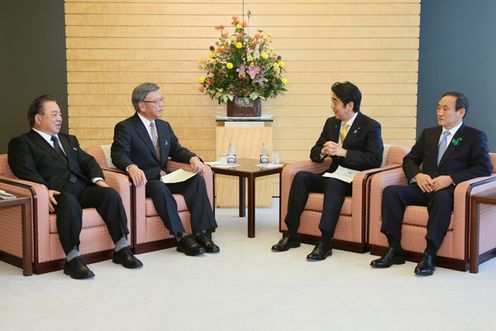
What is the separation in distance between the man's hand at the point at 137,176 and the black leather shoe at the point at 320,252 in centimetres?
149

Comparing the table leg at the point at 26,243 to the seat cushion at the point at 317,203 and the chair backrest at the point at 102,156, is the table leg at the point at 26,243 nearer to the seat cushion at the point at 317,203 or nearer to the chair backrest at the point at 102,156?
the chair backrest at the point at 102,156

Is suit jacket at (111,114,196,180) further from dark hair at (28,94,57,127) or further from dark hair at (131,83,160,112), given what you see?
dark hair at (28,94,57,127)

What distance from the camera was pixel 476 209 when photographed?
198 inches

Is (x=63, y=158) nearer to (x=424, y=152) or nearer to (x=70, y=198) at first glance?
(x=70, y=198)

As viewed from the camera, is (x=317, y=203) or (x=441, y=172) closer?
(x=441, y=172)

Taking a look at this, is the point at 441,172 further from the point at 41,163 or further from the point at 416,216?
the point at 41,163

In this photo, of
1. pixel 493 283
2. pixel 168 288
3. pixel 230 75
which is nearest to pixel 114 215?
pixel 168 288

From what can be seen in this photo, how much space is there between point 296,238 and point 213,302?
1.63 metres

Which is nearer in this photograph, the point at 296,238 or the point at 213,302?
Answer: the point at 213,302

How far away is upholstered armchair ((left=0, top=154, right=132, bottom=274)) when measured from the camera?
5.02m

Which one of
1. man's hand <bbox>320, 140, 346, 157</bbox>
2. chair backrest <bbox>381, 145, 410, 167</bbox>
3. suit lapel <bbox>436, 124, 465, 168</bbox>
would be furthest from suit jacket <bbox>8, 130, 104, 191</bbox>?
suit lapel <bbox>436, 124, 465, 168</bbox>

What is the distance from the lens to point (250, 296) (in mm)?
4551

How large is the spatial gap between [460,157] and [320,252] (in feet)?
4.41

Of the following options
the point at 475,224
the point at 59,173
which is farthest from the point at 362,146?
the point at 59,173
